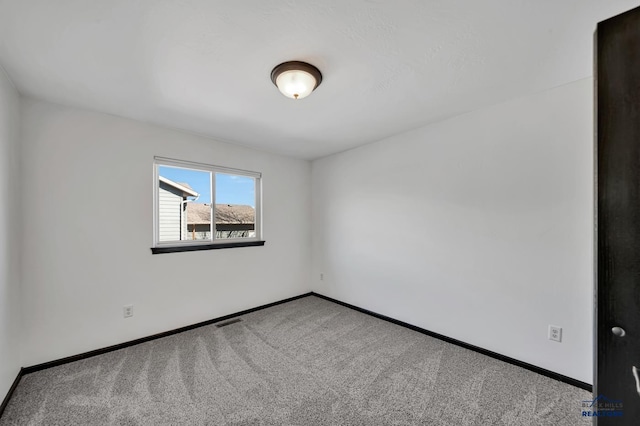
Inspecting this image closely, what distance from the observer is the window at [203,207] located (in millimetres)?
2824

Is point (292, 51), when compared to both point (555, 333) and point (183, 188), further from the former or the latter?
point (555, 333)

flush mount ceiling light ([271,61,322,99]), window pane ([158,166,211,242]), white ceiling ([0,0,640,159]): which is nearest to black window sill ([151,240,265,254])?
window pane ([158,166,211,242])

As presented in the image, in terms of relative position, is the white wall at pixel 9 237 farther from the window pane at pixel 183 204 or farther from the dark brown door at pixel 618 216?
the dark brown door at pixel 618 216

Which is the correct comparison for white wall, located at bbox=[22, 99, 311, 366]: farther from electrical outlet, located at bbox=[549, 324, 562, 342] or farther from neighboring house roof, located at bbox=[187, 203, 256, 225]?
electrical outlet, located at bbox=[549, 324, 562, 342]

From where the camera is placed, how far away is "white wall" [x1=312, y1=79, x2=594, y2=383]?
1.92 meters

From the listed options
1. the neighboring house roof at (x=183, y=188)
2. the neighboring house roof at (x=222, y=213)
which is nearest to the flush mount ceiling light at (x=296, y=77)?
the neighboring house roof at (x=183, y=188)

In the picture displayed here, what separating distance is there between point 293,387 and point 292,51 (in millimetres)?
2411

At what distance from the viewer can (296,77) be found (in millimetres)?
1702

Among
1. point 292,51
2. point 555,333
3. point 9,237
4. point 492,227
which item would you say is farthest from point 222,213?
point 555,333

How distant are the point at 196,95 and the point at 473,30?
205 centimetres

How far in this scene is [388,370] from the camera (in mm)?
2123

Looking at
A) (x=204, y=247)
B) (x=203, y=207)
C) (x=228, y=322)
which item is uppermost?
(x=203, y=207)

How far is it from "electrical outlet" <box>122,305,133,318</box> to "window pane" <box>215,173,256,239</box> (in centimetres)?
117

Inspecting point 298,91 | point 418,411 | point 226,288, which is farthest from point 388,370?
point 298,91
